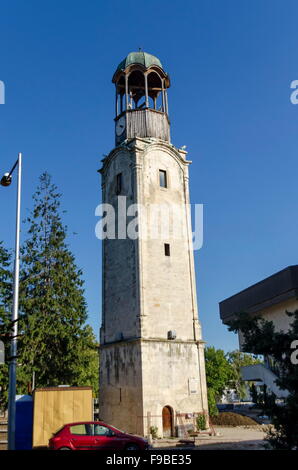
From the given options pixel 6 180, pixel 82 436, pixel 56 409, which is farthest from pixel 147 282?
pixel 6 180

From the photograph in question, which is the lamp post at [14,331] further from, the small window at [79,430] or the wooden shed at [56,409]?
the wooden shed at [56,409]

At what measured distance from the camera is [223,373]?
60.7 meters

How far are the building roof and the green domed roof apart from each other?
68.7 feet

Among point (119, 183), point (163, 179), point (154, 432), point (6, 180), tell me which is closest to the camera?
point (6, 180)

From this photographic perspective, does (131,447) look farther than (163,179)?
No

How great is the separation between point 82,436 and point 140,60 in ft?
89.0

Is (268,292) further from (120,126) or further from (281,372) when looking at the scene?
(120,126)

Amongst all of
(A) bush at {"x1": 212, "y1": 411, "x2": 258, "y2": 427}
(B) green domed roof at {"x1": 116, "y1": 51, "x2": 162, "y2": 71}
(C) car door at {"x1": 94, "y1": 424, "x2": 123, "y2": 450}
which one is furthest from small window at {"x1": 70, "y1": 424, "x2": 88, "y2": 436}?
(B) green domed roof at {"x1": 116, "y1": 51, "x2": 162, "y2": 71}

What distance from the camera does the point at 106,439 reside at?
51.6 feet

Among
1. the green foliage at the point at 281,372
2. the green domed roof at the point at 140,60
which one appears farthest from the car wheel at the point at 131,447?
the green domed roof at the point at 140,60

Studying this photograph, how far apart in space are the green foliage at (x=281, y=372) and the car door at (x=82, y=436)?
7935 millimetres

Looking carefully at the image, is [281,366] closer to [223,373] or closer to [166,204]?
[166,204]
